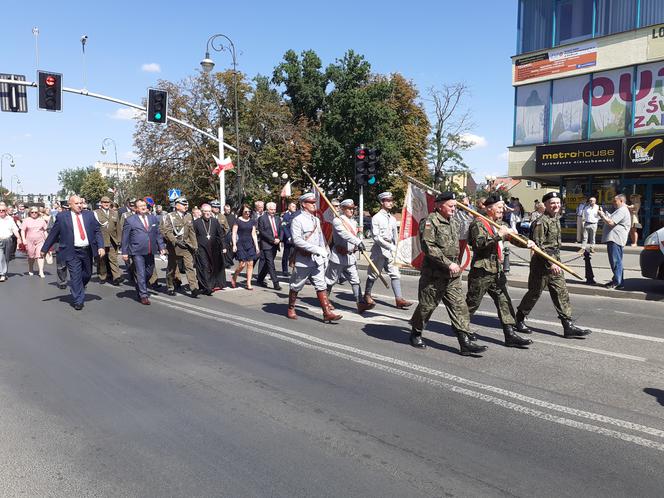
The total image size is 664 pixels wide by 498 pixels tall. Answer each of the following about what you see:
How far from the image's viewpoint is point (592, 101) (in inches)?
909

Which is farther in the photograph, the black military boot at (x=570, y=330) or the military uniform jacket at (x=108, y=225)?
the military uniform jacket at (x=108, y=225)

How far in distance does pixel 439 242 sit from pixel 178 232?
5.81 metres

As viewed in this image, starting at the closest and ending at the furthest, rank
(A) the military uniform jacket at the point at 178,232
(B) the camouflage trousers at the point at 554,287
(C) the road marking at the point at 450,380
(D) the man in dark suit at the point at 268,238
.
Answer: (C) the road marking at the point at 450,380 < (B) the camouflage trousers at the point at 554,287 < (A) the military uniform jacket at the point at 178,232 < (D) the man in dark suit at the point at 268,238

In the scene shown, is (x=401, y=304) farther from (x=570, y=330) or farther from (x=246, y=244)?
(x=246, y=244)

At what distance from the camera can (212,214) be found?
1091 centimetres

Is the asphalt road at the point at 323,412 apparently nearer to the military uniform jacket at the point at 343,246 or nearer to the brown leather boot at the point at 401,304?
the military uniform jacket at the point at 343,246

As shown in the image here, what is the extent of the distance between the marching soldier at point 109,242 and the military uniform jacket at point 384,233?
6.32 m

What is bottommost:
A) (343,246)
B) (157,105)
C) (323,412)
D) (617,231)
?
(323,412)

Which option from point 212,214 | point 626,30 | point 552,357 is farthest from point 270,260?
point 626,30

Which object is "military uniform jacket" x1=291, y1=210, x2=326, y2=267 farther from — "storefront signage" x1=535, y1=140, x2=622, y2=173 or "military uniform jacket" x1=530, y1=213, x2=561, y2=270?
"storefront signage" x1=535, y1=140, x2=622, y2=173

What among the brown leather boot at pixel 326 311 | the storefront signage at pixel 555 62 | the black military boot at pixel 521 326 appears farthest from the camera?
the storefront signage at pixel 555 62

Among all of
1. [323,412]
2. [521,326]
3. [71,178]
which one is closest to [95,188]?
[71,178]

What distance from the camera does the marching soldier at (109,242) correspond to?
12406 mm

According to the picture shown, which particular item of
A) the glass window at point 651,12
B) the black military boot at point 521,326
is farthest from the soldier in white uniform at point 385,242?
the glass window at point 651,12
